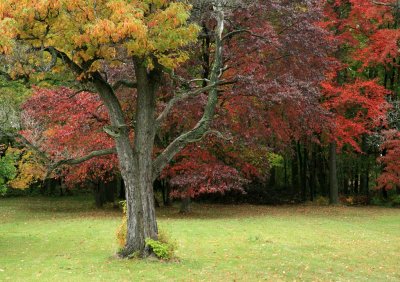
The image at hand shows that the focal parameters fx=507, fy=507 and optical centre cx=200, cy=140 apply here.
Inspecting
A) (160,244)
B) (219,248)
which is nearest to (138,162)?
(160,244)

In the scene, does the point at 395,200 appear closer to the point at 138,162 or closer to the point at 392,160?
the point at 392,160

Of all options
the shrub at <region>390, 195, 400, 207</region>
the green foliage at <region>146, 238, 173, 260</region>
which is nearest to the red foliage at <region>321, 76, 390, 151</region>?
the shrub at <region>390, 195, 400, 207</region>

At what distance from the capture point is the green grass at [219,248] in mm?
9961

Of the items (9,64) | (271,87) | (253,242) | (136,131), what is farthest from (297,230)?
(9,64)

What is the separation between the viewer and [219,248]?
13.4 metres

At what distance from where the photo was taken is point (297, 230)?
17375mm

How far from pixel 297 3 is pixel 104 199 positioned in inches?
617

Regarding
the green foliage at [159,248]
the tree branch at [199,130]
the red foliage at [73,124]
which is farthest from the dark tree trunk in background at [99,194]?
the green foliage at [159,248]

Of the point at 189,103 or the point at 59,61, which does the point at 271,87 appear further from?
the point at 59,61

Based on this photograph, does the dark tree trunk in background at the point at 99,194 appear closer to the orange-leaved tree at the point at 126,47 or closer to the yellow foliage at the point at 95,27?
the orange-leaved tree at the point at 126,47

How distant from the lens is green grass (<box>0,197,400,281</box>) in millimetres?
9961

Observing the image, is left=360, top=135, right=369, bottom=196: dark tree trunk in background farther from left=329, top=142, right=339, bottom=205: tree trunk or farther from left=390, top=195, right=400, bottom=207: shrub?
left=329, top=142, right=339, bottom=205: tree trunk

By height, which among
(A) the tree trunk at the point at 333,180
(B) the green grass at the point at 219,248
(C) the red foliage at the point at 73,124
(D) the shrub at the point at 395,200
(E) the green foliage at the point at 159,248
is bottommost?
(B) the green grass at the point at 219,248

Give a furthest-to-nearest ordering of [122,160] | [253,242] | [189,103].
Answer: [189,103] → [253,242] → [122,160]
